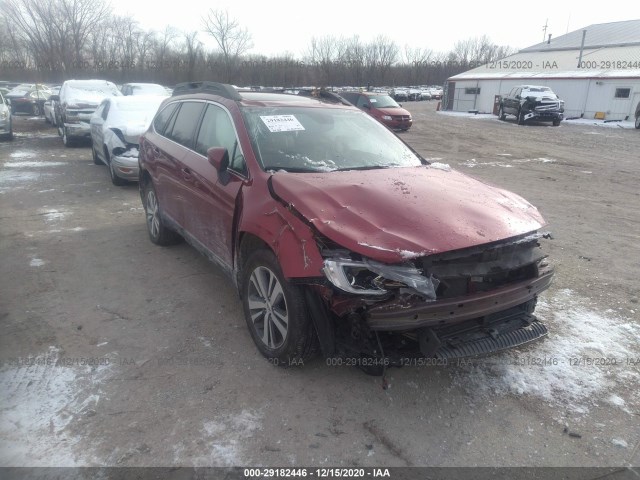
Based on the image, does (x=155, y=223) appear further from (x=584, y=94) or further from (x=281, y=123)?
(x=584, y=94)

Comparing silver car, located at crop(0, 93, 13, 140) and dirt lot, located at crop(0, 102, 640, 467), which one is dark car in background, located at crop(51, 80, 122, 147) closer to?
silver car, located at crop(0, 93, 13, 140)

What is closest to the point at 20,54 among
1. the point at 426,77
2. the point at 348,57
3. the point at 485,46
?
the point at 348,57

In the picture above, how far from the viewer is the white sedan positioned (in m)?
8.53

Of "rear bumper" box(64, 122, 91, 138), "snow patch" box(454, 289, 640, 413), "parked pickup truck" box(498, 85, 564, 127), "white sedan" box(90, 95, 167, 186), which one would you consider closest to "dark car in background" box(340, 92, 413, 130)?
"parked pickup truck" box(498, 85, 564, 127)

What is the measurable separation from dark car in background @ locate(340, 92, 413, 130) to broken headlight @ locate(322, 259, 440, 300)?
56.9 ft

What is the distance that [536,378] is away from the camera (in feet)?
10.5

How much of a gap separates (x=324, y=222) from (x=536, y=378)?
183cm

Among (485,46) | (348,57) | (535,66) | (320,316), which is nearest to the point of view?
(320,316)

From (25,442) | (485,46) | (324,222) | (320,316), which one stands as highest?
(485,46)

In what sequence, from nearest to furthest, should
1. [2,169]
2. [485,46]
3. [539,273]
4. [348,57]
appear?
1. [539,273]
2. [2,169]
3. [348,57]
4. [485,46]

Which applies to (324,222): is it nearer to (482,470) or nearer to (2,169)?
(482,470)

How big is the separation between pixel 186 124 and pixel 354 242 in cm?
292

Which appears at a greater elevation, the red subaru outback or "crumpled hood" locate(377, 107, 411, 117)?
"crumpled hood" locate(377, 107, 411, 117)

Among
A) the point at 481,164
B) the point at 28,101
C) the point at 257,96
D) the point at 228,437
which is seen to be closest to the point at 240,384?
the point at 228,437
